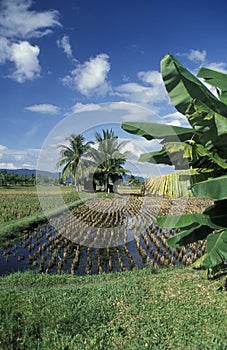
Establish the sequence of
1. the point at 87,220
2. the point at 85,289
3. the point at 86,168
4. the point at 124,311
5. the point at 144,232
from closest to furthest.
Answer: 1. the point at 124,311
2. the point at 85,289
3. the point at 144,232
4. the point at 87,220
5. the point at 86,168

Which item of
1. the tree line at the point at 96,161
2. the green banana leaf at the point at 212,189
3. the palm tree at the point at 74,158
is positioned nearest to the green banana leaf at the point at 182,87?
the green banana leaf at the point at 212,189

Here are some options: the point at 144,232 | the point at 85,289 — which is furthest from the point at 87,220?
the point at 85,289

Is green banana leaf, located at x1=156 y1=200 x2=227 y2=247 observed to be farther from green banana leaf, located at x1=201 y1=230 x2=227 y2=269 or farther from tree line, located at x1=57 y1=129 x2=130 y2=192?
tree line, located at x1=57 y1=129 x2=130 y2=192

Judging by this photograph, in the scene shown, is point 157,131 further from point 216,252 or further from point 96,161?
point 96,161

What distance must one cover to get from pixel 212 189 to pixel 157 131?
2.93 feet

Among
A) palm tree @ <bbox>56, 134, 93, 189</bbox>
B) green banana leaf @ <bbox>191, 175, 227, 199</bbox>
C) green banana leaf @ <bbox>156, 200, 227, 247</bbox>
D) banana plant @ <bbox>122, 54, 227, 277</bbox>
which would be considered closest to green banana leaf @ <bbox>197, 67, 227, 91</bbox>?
banana plant @ <bbox>122, 54, 227, 277</bbox>

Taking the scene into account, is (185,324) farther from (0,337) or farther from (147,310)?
(0,337)

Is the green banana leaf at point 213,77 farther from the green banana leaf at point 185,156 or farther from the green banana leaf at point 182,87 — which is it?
the green banana leaf at point 185,156

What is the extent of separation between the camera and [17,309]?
3.90m

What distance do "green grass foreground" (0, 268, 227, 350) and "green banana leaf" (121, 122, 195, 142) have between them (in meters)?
2.04

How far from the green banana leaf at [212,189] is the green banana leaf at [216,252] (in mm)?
537

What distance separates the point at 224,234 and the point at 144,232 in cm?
929

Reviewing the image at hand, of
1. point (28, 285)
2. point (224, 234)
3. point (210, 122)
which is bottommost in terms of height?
point (28, 285)

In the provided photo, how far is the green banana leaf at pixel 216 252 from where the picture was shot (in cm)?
302
